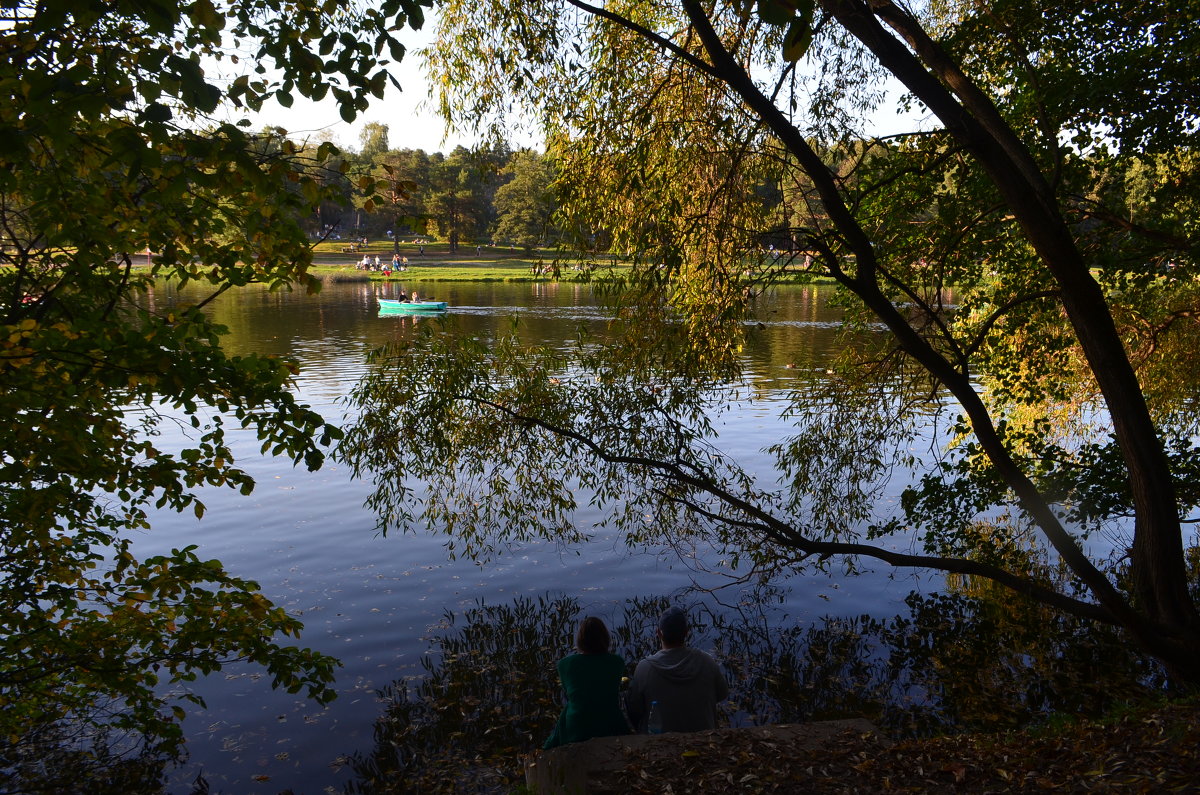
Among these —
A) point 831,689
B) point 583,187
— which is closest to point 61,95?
point 583,187

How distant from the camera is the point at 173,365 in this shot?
13.7 feet

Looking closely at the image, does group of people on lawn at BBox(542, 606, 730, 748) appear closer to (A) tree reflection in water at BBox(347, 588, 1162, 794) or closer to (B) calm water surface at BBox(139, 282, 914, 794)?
(A) tree reflection in water at BBox(347, 588, 1162, 794)

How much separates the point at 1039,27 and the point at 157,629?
929cm

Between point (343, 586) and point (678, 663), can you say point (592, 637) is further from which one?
point (343, 586)

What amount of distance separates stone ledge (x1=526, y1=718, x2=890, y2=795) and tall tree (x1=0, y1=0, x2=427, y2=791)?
1.54m

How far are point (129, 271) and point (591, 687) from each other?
13.1ft

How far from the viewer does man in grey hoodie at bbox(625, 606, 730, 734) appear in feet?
19.9

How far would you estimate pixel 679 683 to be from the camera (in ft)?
19.9

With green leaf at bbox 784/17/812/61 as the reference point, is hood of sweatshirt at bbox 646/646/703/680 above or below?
below

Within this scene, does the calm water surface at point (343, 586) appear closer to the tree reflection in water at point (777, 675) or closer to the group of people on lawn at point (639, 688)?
the tree reflection in water at point (777, 675)

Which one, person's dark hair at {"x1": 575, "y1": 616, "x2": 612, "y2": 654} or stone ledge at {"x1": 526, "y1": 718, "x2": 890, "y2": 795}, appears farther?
person's dark hair at {"x1": 575, "y1": 616, "x2": 612, "y2": 654}

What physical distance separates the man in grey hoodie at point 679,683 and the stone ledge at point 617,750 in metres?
0.41

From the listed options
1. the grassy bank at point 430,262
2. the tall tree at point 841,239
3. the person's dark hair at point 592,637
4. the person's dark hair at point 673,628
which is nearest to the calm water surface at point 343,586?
the tall tree at point 841,239

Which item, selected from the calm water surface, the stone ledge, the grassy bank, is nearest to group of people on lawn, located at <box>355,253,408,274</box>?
the grassy bank
